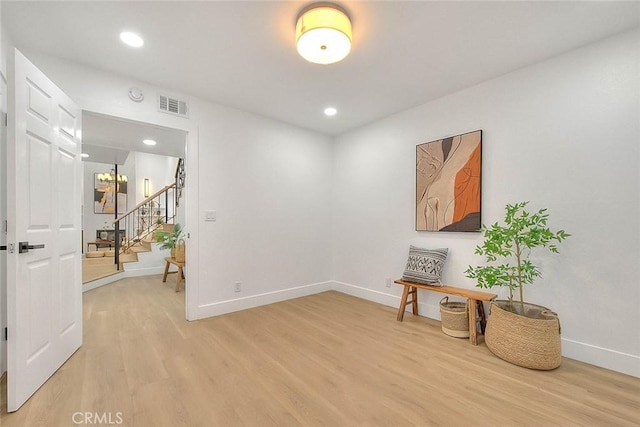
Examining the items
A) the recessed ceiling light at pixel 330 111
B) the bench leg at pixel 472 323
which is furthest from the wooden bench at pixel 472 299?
the recessed ceiling light at pixel 330 111

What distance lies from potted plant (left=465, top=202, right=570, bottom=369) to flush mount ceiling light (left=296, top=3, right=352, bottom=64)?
200 cm

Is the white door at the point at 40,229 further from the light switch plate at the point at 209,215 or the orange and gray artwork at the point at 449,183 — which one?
the orange and gray artwork at the point at 449,183

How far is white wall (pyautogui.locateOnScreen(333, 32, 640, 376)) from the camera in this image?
6.88 ft

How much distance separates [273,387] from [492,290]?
237cm

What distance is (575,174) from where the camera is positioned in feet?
7.63

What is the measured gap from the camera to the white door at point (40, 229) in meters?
1.69

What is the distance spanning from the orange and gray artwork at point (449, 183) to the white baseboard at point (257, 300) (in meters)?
1.96

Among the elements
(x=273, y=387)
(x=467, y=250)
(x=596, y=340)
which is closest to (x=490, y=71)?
(x=467, y=250)

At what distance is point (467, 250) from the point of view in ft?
9.81

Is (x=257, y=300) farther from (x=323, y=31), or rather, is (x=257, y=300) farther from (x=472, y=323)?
(x=323, y=31)

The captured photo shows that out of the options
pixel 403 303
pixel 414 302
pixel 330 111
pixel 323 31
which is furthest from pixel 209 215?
pixel 414 302

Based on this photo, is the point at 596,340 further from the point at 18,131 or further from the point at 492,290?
the point at 18,131

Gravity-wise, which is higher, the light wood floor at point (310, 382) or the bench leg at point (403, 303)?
the bench leg at point (403, 303)

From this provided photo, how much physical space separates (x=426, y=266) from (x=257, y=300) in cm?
225
